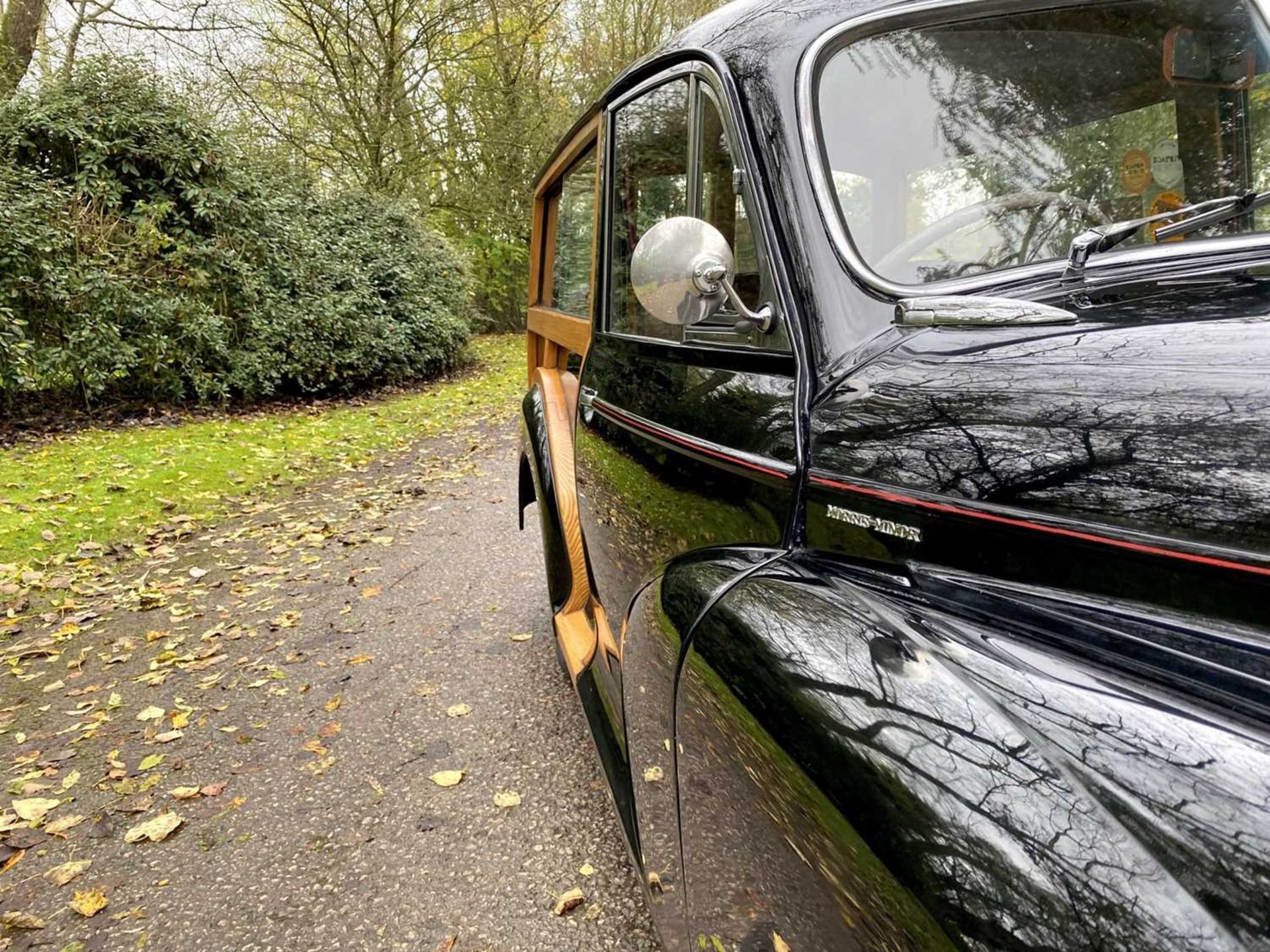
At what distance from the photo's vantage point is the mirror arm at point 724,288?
137 centimetres

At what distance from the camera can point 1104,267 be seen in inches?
54.7

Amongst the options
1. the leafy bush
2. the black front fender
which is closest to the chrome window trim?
the black front fender

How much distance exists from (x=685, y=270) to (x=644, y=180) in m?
0.85

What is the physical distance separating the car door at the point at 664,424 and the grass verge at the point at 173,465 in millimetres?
4208

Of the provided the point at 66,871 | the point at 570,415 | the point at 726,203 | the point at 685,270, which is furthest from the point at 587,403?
the point at 66,871

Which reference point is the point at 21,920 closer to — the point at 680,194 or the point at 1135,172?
the point at 680,194

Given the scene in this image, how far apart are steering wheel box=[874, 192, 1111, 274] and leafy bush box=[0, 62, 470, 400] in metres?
8.27

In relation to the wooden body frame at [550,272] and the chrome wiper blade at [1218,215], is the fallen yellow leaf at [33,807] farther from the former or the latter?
the chrome wiper blade at [1218,215]

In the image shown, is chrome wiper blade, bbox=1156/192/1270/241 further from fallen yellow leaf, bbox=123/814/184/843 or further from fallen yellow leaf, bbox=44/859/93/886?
fallen yellow leaf, bbox=44/859/93/886

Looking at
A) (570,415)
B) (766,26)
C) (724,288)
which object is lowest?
(570,415)

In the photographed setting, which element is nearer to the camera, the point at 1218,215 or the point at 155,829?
the point at 1218,215

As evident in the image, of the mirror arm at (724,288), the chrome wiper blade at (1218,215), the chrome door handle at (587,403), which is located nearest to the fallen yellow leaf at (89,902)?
the chrome door handle at (587,403)

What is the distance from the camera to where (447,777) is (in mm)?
2723

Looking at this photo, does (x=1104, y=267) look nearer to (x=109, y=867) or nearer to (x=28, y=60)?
(x=109, y=867)
